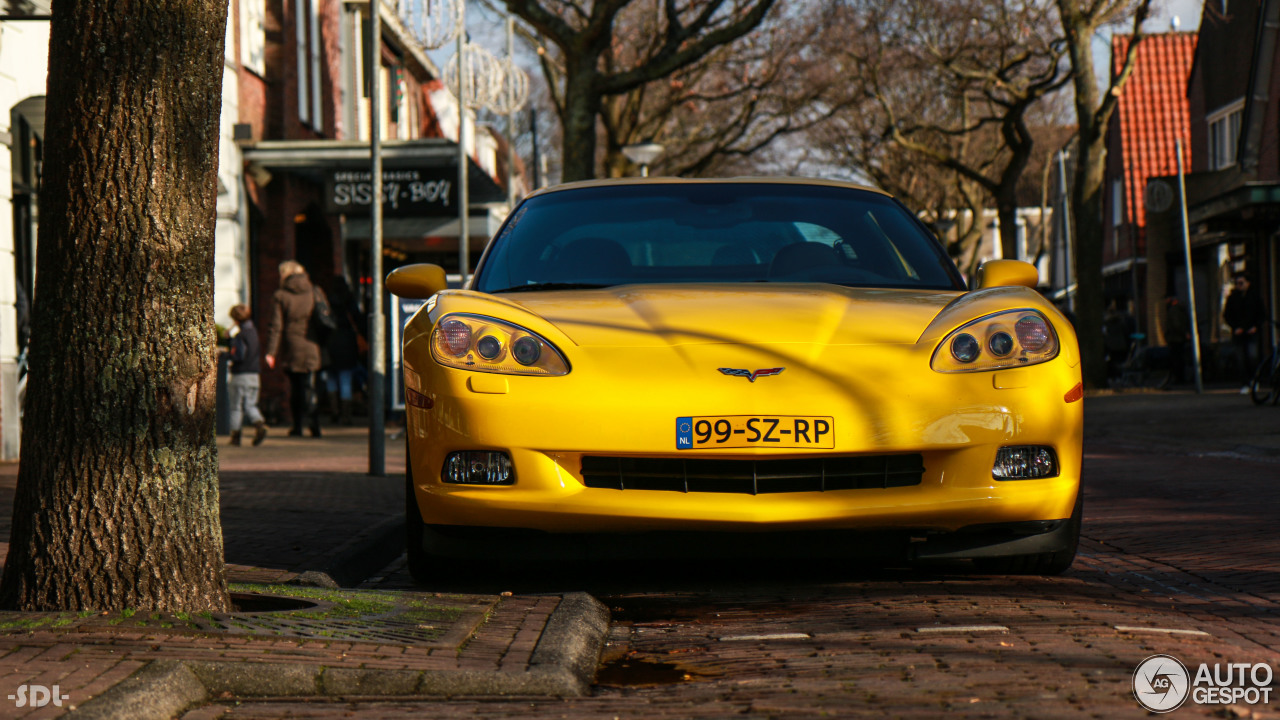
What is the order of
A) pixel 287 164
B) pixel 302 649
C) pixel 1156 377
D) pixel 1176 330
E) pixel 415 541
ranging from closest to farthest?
pixel 302 649 → pixel 415 541 → pixel 287 164 → pixel 1176 330 → pixel 1156 377

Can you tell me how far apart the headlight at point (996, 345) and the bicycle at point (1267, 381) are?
12580 millimetres

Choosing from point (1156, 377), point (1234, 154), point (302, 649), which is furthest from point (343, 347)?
point (1234, 154)

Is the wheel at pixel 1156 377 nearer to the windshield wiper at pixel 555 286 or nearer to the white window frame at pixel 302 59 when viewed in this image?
the white window frame at pixel 302 59

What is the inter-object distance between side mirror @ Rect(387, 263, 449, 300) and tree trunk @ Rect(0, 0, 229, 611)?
5.03 feet

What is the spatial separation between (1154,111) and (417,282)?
37.6 meters

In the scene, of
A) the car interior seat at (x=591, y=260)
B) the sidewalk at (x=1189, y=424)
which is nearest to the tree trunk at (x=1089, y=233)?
the sidewalk at (x=1189, y=424)

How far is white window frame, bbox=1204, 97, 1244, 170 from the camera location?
3025 cm

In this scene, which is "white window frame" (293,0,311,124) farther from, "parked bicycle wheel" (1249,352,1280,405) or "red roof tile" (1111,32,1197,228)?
"red roof tile" (1111,32,1197,228)

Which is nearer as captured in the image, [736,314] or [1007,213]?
[736,314]

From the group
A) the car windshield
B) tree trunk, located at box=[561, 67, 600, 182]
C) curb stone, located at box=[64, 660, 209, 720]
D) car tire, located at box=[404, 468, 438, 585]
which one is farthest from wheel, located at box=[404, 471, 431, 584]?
tree trunk, located at box=[561, 67, 600, 182]

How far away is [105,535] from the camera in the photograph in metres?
4.28

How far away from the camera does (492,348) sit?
4973 mm

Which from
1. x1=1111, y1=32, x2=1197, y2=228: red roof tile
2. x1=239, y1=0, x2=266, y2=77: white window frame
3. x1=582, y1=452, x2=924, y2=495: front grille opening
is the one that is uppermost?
x1=1111, y1=32, x2=1197, y2=228: red roof tile

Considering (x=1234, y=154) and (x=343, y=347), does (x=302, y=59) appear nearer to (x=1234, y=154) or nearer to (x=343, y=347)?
(x=343, y=347)
